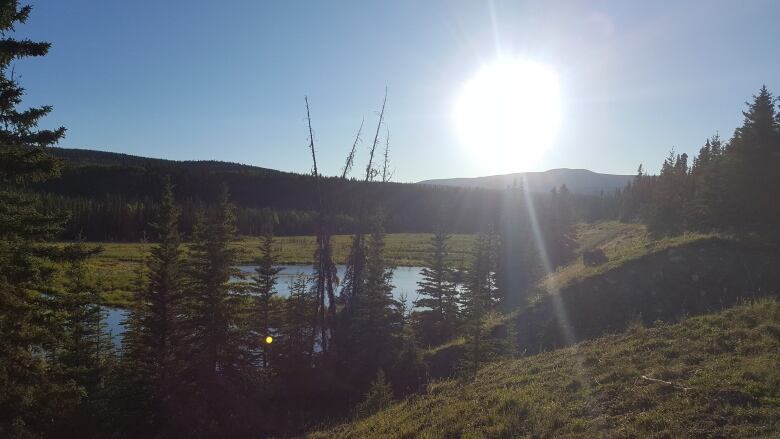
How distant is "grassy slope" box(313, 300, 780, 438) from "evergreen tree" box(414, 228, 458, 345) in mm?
17681

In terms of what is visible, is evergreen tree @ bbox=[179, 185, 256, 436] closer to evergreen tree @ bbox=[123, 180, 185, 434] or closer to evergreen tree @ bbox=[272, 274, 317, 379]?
evergreen tree @ bbox=[123, 180, 185, 434]

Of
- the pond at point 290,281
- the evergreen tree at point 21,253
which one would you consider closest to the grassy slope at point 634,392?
the evergreen tree at point 21,253

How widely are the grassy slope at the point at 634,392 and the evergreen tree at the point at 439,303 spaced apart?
58.0 ft

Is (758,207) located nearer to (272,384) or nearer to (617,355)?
(617,355)

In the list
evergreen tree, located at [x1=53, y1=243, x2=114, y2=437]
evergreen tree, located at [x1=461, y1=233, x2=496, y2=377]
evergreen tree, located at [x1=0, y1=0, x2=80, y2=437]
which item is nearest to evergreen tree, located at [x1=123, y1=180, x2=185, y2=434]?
evergreen tree, located at [x1=53, y1=243, x2=114, y2=437]

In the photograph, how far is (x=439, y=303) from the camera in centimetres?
3469

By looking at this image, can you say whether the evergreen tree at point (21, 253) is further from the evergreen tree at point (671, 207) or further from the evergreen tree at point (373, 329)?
the evergreen tree at point (671, 207)

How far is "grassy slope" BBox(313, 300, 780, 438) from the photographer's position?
26.4 ft

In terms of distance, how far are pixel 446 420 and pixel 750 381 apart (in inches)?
234

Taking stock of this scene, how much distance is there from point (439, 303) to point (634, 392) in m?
25.2

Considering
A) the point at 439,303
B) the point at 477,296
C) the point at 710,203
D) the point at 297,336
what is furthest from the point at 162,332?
the point at 710,203

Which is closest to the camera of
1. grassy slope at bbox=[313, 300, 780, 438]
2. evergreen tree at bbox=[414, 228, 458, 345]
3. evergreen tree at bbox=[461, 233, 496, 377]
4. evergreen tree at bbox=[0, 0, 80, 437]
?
grassy slope at bbox=[313, 300, 780, 438]

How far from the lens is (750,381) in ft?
28.8

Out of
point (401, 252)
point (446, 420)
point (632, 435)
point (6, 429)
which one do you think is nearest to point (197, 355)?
point (6, 429)
